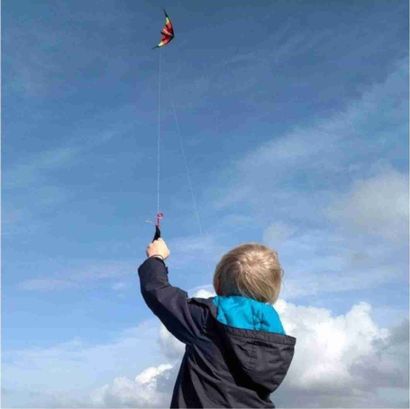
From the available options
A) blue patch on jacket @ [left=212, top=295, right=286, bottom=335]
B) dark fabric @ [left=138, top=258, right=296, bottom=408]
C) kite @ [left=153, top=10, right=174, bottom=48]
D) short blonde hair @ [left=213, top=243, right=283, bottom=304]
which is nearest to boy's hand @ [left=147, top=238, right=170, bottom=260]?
dark fabric @ [left=138, top=258, right=296, bottom=408]

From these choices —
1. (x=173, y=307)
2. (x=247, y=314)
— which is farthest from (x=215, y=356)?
(x=173, y=307)

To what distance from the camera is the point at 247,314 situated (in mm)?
5234

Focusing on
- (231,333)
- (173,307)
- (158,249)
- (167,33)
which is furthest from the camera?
(167,33)

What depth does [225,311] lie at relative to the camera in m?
5.24

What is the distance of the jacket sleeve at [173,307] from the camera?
Result: 17.3ft

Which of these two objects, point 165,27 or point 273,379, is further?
point 165,27

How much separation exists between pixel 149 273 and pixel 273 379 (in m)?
1.53

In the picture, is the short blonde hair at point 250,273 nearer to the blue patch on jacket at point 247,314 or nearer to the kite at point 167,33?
the blue patch on jacket at point 247,314

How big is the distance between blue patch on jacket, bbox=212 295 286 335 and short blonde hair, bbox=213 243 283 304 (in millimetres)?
98

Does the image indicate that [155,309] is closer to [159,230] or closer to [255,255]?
[255,255]

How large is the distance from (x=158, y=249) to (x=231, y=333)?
4.13ft

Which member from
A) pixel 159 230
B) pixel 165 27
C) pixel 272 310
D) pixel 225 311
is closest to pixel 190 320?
pixel 225 311

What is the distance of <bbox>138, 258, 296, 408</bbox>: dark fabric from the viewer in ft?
16.9

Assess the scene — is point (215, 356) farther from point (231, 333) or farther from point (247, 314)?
point (247, 314)
